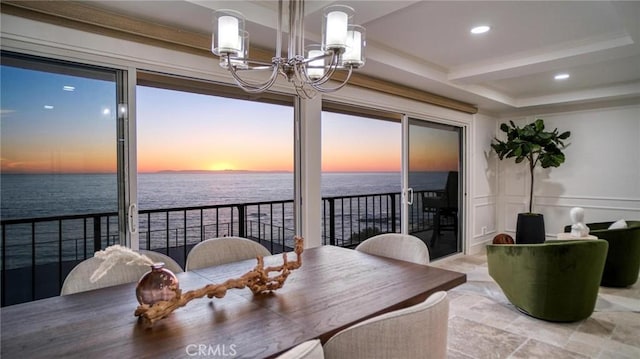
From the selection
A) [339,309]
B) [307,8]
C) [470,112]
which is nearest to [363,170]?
[470,112]

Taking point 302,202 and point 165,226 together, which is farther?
point 165,226

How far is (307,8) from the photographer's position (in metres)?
2.33

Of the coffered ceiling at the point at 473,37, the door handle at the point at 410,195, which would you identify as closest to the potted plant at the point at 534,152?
the coffered ceiling at the point at 473,37

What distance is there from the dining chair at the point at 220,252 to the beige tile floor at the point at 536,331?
1612 mm

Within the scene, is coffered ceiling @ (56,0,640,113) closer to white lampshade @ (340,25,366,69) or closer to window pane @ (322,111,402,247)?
white lampshade @ (340,25,366,69)

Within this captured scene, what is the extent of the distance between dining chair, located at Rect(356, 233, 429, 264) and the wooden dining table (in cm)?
36

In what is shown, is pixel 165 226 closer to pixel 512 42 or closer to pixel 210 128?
pixel 210 128

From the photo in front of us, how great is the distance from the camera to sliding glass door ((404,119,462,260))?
473 cm

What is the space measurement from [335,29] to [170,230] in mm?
3052

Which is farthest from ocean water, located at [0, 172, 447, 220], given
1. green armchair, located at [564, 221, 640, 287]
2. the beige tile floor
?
green armchair, located at [564, 221, 640, 287]

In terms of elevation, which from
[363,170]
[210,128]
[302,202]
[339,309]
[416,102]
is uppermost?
[416,102]

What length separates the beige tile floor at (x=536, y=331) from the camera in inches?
103

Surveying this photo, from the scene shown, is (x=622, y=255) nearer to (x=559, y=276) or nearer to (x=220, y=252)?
(x=559, y=276)

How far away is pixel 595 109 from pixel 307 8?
17.1 ft
